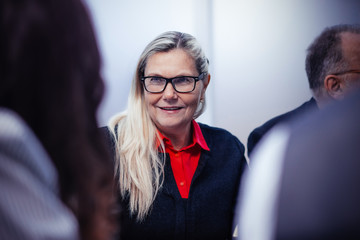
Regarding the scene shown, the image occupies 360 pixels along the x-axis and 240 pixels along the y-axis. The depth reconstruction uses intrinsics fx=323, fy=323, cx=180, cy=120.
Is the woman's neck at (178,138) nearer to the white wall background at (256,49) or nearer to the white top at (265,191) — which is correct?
the white wall background at (256,49)

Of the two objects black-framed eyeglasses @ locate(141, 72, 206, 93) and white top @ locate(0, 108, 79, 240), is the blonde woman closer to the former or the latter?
black-framed eyeglasses @ locate(141, 72, 206, 93)

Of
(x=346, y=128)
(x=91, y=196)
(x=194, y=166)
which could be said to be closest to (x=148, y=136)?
(x=194, y=166)

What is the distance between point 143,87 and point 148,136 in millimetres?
214

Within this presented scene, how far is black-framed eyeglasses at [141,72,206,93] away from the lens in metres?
1.34

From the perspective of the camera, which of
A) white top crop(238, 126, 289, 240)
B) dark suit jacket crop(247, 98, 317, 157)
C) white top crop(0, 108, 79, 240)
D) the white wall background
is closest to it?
white top crop(0, 108, 79, 240)

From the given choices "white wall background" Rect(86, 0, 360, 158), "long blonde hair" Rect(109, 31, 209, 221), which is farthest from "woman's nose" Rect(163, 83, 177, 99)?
"white wall background" Rect(86, 0, 360, 158)

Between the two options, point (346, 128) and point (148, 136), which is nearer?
point (346, 128)

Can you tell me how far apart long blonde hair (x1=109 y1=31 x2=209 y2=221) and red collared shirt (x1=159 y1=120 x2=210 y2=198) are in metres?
0.06

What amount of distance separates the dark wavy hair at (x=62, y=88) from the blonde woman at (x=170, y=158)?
0.77 m

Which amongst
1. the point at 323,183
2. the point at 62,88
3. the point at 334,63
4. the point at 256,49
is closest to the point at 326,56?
the point at 334,63

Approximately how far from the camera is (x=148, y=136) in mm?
1343

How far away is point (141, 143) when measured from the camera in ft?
4.33

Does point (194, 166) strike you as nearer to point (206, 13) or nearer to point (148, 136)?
point (148, 136)

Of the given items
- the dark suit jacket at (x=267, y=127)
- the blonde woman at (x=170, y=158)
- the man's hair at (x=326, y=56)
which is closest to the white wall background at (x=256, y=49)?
the dark suit jacket at (x=267, y=127)
